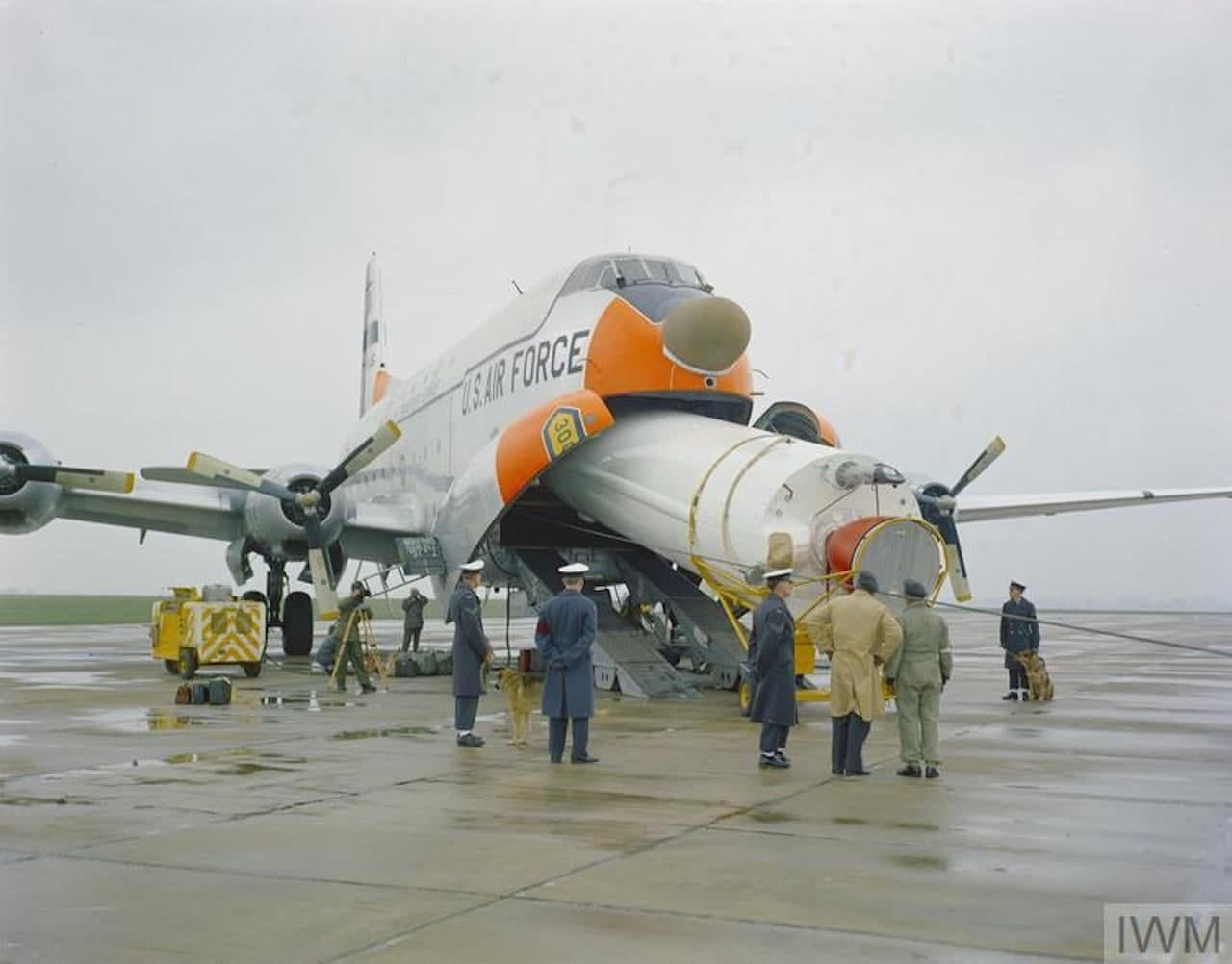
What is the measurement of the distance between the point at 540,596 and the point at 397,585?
380 centimetres

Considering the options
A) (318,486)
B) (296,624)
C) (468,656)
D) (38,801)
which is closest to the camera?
(38,801)

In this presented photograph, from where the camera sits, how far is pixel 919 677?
34.3 ft

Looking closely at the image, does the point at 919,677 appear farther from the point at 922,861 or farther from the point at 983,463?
the point at 983,463

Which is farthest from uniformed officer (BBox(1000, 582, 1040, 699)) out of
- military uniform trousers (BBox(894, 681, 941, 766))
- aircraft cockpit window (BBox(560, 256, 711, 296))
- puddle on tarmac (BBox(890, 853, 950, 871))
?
puddle on tarmac (BBox(890, 853, 950, 871))

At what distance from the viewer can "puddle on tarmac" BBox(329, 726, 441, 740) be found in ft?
41.7

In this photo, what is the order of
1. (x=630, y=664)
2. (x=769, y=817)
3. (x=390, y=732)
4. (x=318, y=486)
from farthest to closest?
(x=318, y=486) → (x=630, y=664) → (x=390, y=732) → (x=769, y=817)

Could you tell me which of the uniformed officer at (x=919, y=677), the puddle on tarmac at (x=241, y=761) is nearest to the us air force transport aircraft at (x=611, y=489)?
the uniformed officer at (x=919, y=677)

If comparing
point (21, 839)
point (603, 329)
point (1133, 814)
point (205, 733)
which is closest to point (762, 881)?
point (1133, 814)

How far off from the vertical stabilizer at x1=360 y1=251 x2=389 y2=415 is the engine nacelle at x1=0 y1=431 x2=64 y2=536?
1481cm

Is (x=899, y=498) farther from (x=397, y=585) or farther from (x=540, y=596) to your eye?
(x=397, y=585)

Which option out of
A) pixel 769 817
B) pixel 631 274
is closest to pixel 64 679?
pixel 631 274

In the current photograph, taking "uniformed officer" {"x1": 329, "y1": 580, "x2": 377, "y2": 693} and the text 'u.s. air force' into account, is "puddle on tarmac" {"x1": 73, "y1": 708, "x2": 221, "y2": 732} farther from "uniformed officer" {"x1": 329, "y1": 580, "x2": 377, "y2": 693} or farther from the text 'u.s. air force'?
the text 'u.s. air force'

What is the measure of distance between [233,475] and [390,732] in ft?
31.5

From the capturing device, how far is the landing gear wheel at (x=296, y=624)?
2755 centimetres
